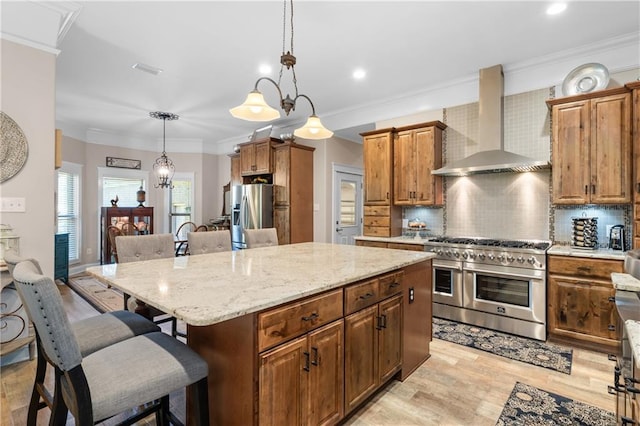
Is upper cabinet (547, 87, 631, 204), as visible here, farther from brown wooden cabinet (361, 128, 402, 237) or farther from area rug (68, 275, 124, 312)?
area rug (68, 275, 124, 312)

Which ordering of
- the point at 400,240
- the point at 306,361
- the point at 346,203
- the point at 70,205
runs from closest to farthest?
the point at 306,361 < the point at 400,240 < the point at 346,203 < the point at 70,205

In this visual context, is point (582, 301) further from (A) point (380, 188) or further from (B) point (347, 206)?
(B) point (347, 206)

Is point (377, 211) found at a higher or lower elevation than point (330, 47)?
lower

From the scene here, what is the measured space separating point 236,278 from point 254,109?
4.23ft

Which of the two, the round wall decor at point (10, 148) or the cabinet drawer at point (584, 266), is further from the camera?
the cabinet drawer at point (584, 266)

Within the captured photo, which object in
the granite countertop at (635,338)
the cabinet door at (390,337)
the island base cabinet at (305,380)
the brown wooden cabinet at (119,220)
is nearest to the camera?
the granite countertop at (635,338)

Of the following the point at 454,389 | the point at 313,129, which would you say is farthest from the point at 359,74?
the point at 454,389

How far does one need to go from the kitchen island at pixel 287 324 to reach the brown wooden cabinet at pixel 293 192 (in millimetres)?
3025

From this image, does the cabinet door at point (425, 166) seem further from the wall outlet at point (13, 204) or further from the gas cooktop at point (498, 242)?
the wall outlet at point (13, 204)

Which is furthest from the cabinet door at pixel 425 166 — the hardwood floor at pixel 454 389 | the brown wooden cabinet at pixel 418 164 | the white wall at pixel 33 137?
the white wall at pixel 33 137

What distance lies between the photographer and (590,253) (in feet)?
9.46

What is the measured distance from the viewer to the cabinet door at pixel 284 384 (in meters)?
1.32

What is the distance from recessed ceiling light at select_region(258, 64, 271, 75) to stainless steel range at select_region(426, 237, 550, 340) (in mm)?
2776

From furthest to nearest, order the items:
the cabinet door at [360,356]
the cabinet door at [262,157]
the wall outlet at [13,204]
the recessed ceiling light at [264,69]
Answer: the cabinet door at [262,157] → the recessed ceiling light at [264,69] → the wall outlet at [13,204] → the cabinet door at [360,356]
